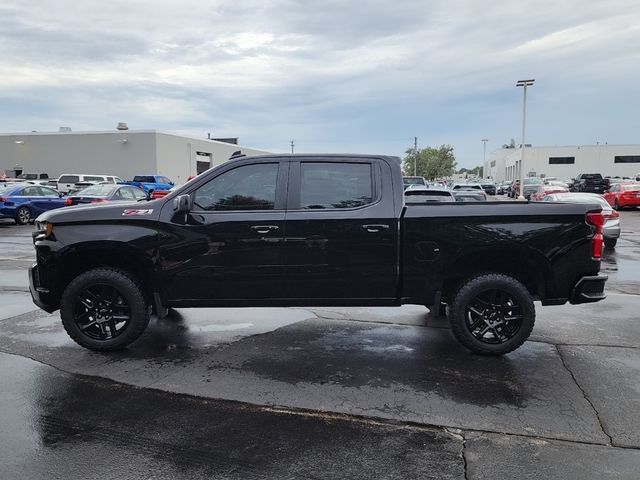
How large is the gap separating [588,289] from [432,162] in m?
109

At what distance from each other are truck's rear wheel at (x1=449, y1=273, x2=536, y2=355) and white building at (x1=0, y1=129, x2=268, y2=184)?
139 ft

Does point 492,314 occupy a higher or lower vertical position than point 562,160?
lower

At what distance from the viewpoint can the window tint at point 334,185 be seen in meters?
5.42

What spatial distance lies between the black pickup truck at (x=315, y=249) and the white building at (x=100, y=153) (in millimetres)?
41745

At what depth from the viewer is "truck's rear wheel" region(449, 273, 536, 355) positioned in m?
5.38

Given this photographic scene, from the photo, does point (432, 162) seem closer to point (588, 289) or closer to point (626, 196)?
point (626, 196)

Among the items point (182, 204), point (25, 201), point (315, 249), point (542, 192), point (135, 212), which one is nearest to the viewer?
point (182, 204)

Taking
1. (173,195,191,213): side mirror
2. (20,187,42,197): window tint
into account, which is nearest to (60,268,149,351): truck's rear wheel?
(173,195,191,213): side mirror

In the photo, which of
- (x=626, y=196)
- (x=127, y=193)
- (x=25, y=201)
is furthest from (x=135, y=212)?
(x=626, y=196)

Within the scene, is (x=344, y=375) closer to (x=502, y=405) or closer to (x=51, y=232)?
(x=502, y=405)

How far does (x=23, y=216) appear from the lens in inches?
840

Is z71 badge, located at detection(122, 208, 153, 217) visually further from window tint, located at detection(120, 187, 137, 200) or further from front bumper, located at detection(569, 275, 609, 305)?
window tint, located at detection(120, 187, 137, 200)

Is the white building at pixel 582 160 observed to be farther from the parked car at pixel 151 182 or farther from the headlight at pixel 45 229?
the headlight at pixel 45 229

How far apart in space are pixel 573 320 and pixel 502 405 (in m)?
3.27
